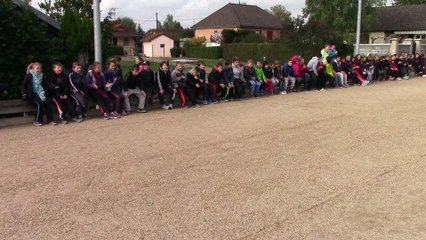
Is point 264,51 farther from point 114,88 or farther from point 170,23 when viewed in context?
point 170,23

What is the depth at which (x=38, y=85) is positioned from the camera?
9.60m

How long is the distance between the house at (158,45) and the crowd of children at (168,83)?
51.5 m

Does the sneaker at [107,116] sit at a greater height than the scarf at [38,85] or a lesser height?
lesser

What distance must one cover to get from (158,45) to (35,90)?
196ft

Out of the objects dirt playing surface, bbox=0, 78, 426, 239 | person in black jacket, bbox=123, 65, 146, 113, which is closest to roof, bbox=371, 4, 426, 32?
person in black jacket, bbox=123, 65, 146, 113

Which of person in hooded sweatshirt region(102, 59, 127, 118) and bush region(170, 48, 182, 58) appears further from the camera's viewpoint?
bush region(170, 48, 182, 58)

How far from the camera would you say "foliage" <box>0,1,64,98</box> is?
9.88 meters

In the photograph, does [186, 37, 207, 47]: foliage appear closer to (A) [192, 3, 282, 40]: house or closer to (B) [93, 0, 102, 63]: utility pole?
(A) [192, 3, 282, 40]: house

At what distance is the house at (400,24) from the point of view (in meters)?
52.1

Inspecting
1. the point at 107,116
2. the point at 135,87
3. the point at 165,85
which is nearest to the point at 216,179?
the point at 107,116

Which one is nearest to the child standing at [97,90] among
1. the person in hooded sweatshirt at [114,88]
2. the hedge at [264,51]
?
the person in hooded sweatshirt at [114,88]

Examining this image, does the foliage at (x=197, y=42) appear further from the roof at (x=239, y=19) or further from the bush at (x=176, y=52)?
the roof at (x=239, y=19)

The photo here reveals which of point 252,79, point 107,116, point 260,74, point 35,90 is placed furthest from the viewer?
point 260,74

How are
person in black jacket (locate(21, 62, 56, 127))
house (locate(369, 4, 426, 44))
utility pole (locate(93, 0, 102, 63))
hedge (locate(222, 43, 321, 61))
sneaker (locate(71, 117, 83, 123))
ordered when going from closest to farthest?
person in black jacket (locate(21, 62, 56, 127)), sneaker (locate(71, 117, 83, 123)), utility pole (locate(93, 0, 102, 63)), hedge (locate(222, 43, 321, 61)), house (locate(369, 4, 426, 44))
